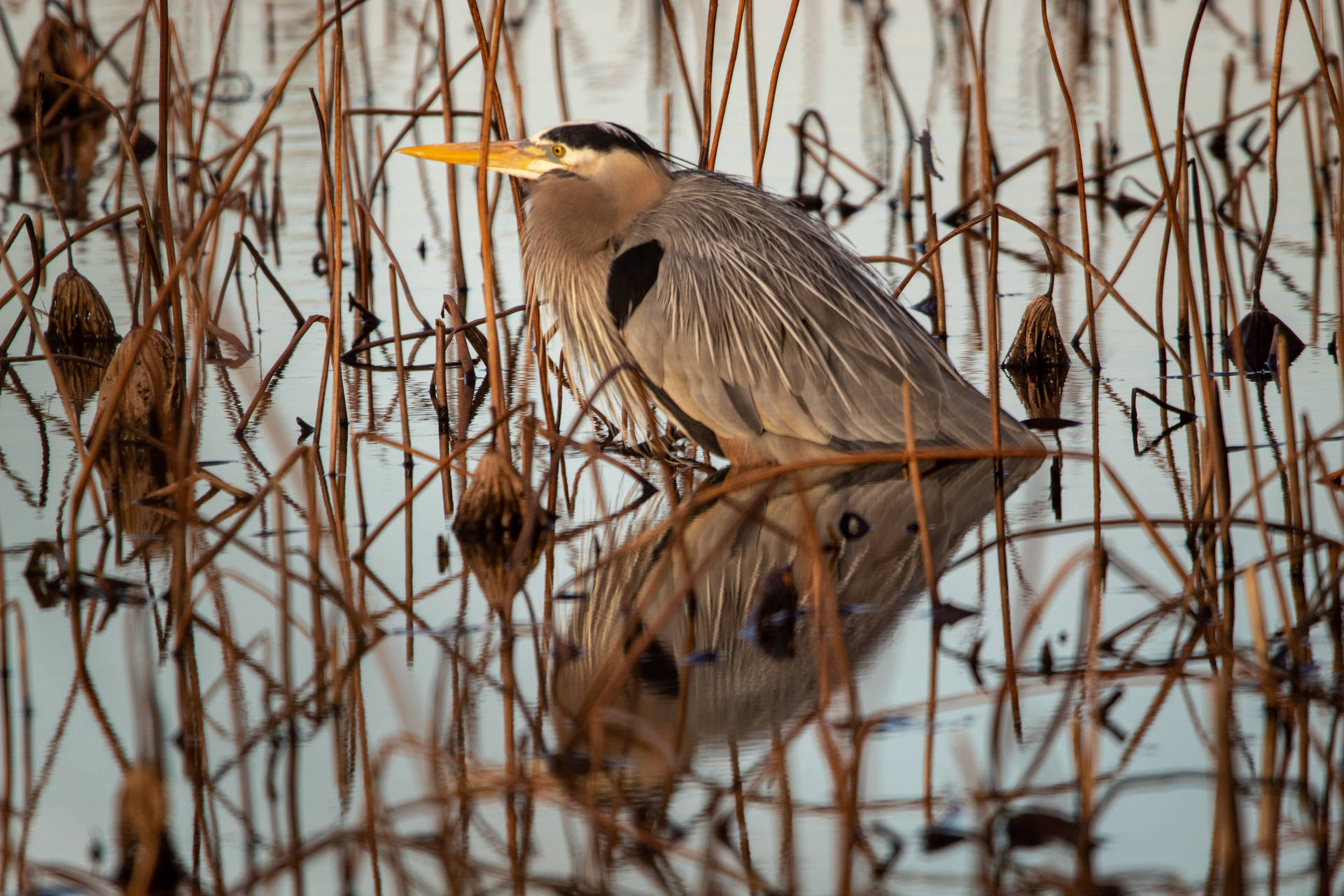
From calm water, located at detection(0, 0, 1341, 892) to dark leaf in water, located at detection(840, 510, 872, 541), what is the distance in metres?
0.01

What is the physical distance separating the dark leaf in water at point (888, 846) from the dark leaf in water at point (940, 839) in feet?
0.10

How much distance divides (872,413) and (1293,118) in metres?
5.95

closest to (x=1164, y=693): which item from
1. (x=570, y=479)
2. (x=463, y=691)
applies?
(x=463, y=691)

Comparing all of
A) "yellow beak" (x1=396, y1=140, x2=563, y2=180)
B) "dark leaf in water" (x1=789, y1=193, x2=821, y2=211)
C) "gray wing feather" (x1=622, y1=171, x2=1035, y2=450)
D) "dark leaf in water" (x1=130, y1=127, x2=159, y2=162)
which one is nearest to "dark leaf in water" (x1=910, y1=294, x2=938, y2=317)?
"dark leaf in water" (x1=789, y1=193, x2=821, y2=211)

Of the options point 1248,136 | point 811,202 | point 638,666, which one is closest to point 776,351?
point 638,666

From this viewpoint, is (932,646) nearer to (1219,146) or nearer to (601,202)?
(601,202)

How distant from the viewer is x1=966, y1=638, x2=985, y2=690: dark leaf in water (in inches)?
104

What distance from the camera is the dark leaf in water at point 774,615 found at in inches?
113

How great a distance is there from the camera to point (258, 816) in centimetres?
222

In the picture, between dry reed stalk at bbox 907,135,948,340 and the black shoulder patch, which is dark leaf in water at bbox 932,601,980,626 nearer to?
the black shoulder patch

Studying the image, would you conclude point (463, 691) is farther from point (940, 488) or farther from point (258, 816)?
point (940, 488)

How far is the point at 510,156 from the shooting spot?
4.34 meters

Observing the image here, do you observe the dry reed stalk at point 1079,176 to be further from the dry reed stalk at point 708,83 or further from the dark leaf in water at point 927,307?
the dry reed stalk at point 708,83

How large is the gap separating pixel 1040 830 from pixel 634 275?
243cm
